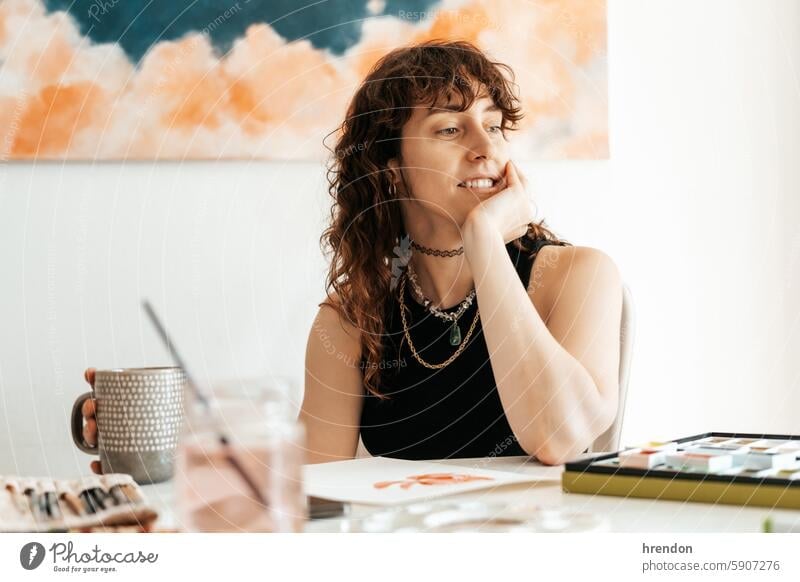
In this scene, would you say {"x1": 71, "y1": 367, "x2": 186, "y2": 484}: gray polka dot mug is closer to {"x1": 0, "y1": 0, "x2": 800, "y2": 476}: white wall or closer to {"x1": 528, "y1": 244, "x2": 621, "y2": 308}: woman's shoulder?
{"x1": 528, "y1": 244, "x2": 621, "y2": 308}: woman's shoulder

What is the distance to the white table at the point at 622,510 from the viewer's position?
0.40 m

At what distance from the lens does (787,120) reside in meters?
1.04

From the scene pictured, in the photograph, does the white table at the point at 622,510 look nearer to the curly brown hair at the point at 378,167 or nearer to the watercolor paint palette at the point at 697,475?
the watercolor paint palette at the point at 697,475

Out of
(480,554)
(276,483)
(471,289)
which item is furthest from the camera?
(471,289)

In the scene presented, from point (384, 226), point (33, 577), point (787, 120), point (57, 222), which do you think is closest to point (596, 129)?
point (787, 120)

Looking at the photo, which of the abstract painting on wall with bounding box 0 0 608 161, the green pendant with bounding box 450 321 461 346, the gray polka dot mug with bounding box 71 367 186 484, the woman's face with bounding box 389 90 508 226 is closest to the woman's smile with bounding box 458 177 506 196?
the woman's face with bounding box 389 90 508 226

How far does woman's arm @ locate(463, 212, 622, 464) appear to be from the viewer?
611mm

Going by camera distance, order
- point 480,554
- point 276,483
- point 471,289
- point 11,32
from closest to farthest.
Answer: point 276,483
point 480,554
point 471,289
point 11,32

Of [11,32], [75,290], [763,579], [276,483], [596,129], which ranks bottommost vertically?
[763,579]

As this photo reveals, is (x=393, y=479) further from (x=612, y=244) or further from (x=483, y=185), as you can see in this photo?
(x=612, y=244)

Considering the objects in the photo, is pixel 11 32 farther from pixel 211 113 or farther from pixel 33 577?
pixel 33 577

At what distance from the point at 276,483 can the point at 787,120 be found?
94cm

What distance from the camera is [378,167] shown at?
2.78ft

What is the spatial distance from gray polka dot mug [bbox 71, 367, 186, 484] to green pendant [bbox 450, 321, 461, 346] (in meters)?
0.34
